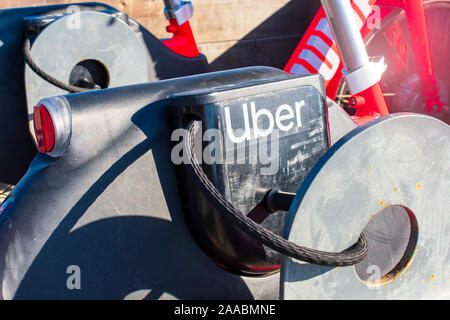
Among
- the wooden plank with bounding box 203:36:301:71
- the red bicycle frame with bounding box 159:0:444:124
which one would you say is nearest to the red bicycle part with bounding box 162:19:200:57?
the red bicycle frame with bounding box 159:0:444:124

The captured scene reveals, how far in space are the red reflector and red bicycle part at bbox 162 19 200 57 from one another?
1.43 meters

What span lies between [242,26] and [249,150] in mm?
2162

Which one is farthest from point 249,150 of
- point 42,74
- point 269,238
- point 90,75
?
point 90,75

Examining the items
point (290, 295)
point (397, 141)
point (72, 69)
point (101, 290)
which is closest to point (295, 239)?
point (290, 295)

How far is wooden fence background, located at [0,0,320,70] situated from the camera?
9.12 ft

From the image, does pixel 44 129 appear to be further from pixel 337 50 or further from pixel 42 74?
pixel 337 50

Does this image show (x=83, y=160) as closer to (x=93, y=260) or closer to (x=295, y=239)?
(x=93, y=260)

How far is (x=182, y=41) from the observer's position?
7.63ft

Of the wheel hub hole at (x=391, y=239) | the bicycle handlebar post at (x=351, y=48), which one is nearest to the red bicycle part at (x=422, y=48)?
the bicycle handlebar post at (x=351, y=48)

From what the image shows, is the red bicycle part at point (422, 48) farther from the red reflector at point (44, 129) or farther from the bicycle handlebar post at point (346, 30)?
the red reflector at point (44, 129)

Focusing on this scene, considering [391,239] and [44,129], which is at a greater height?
[44,129]

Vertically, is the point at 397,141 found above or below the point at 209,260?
above
